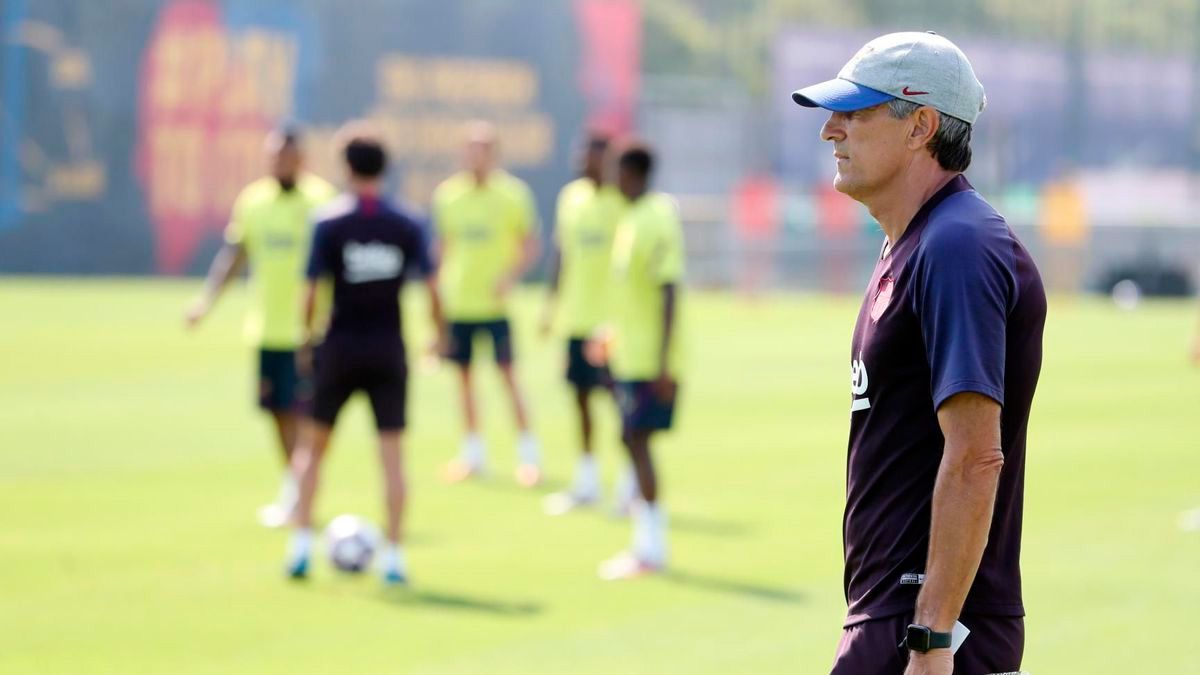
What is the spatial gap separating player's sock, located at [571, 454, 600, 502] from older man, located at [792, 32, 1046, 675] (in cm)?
885

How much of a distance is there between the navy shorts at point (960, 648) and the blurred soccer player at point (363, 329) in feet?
20.1

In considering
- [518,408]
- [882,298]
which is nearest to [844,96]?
[882,298]

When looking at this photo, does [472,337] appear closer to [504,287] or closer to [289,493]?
[504,287]

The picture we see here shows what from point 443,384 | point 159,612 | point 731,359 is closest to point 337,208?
point 159,612

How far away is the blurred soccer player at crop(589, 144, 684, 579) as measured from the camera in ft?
34.4

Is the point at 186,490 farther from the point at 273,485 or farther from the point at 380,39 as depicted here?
the point at 380,39

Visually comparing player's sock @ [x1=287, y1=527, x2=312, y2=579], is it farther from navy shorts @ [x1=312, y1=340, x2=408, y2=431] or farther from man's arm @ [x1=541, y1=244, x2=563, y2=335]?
man's arm @ [x1=541, y1=244, x2=563, y2=335]

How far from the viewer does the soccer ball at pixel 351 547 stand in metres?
10.2

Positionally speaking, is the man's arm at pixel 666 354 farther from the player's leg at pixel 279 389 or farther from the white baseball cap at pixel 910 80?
the white baseball cap at pixel 910 80

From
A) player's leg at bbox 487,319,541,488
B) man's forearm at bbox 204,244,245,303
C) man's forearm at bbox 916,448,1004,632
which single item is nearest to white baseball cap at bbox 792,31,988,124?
man's forearm at bbox 916,448,1004,632

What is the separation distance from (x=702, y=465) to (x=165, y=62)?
30192 mm

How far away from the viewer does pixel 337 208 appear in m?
10.1

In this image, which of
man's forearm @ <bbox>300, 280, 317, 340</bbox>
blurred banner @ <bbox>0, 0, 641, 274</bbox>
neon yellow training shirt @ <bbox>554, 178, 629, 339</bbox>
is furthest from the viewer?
blurred banner @ <bbox>0, 0, 641, 274</bbox>

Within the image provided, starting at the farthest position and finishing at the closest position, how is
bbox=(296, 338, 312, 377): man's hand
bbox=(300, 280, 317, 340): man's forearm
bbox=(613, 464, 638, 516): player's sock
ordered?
bbox=(613, 464, 638, 516): player's sock < bbox=(296, 338, 312, 377): man's hand < bbox=(300, 280, 317, 340): man's forearm
